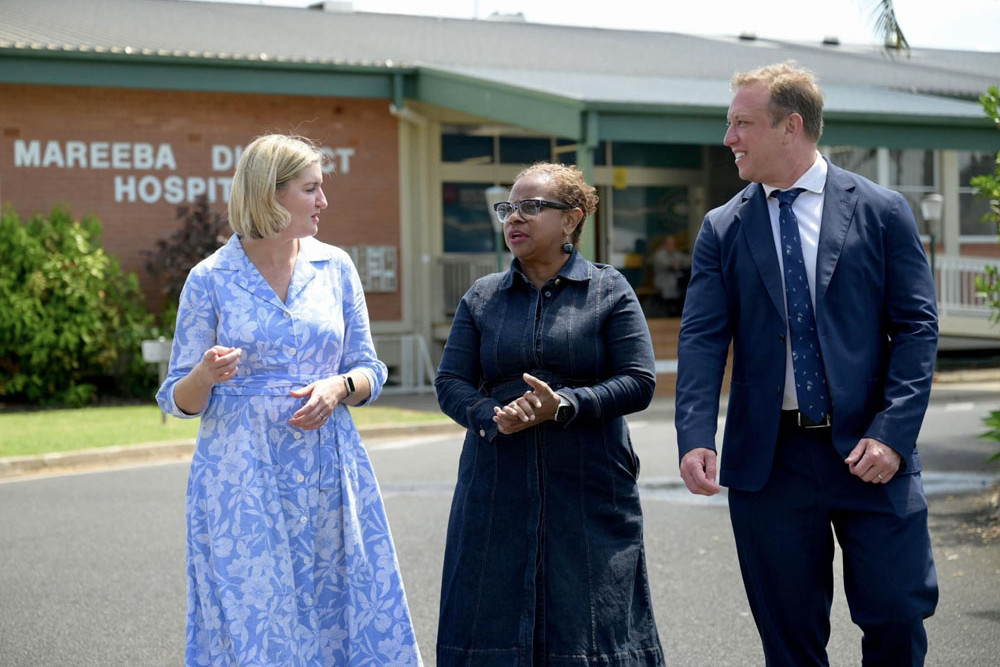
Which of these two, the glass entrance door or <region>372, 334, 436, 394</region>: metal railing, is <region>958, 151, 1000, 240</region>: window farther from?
<region>372, 334, 436, 394</region>: metal railing

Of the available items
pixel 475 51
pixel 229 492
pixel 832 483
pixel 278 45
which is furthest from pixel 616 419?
pixel 475 51

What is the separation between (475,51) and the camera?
2530 cm

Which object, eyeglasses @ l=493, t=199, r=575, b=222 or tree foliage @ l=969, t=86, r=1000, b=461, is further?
tree foliage @ l=969, t=86, r=1000, b=461

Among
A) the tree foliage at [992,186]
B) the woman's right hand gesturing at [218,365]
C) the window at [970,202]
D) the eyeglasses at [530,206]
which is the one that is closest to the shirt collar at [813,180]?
the eyeglasses at [530,206]

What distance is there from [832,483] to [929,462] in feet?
28.7

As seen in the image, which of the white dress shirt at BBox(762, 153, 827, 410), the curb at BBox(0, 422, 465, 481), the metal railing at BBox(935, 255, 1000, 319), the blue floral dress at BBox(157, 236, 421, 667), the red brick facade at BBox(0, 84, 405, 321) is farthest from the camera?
the metal railing at BBox(935, 255, 1000, 319)

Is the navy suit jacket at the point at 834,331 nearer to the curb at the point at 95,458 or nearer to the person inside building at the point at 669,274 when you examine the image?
the curb at the point at 95,458

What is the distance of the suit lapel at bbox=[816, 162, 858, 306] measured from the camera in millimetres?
3902

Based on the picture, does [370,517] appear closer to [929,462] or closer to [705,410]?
[705,410]

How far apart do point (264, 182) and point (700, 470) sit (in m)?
1.70

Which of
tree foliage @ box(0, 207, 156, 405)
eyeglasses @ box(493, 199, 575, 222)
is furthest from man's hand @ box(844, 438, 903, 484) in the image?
tree foliage @ box(0, 207, 156, 405)

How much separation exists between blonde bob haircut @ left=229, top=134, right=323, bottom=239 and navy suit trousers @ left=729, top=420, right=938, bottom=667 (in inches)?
68.7

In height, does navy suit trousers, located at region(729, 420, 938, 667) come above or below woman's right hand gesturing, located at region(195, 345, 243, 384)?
below

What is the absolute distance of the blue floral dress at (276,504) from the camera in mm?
4219
